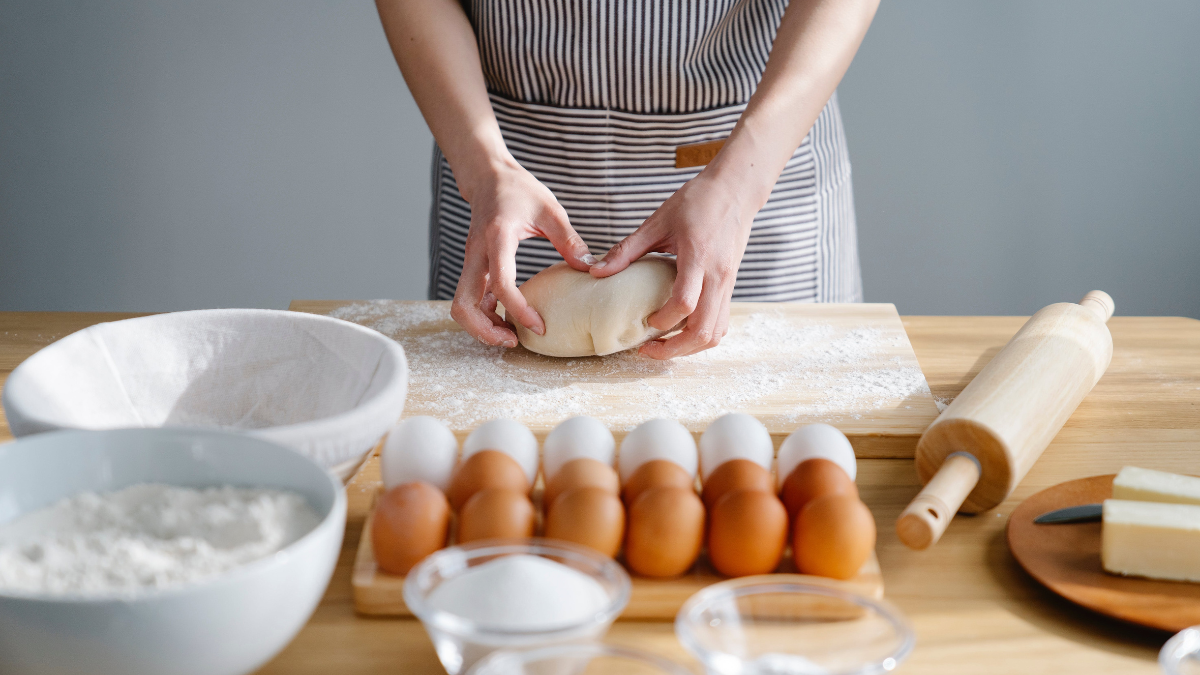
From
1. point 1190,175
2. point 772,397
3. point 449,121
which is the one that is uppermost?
point 449,121

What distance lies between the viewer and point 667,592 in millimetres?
690

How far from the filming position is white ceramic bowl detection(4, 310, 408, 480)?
2.65 feet

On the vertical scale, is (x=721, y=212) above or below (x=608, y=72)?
below

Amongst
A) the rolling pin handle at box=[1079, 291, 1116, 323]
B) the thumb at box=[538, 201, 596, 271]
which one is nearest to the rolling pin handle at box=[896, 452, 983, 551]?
the rolling pin handle at box=[1079, 291, 1116, 323]

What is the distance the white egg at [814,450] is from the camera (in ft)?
2.54

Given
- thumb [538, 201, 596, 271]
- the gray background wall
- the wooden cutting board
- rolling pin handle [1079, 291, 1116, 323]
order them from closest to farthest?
the wooden cutting board
rolling pin handle [1079, 291, 1116, 323]
thumb [538, 201, 596, 271]
the gray background wall

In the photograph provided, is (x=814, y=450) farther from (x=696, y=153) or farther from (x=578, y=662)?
(x=696, y=153)

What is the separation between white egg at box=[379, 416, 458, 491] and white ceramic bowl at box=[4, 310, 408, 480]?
0.09 ft

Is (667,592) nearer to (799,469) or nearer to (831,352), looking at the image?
(799,469)

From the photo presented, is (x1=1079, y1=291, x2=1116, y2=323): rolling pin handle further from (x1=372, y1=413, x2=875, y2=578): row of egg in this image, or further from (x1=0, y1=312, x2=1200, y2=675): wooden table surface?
(x1=372, y1=413, x2=875, y2=578): row of egg

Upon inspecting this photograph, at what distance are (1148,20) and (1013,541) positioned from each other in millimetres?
2616

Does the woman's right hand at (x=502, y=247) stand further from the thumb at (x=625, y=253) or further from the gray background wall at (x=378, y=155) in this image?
the gray background wall at (x=378, y=155)

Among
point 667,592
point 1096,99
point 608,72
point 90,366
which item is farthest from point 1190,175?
point 90,366

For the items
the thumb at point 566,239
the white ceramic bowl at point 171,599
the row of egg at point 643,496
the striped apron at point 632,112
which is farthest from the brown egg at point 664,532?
the striped apron at point 632,112
